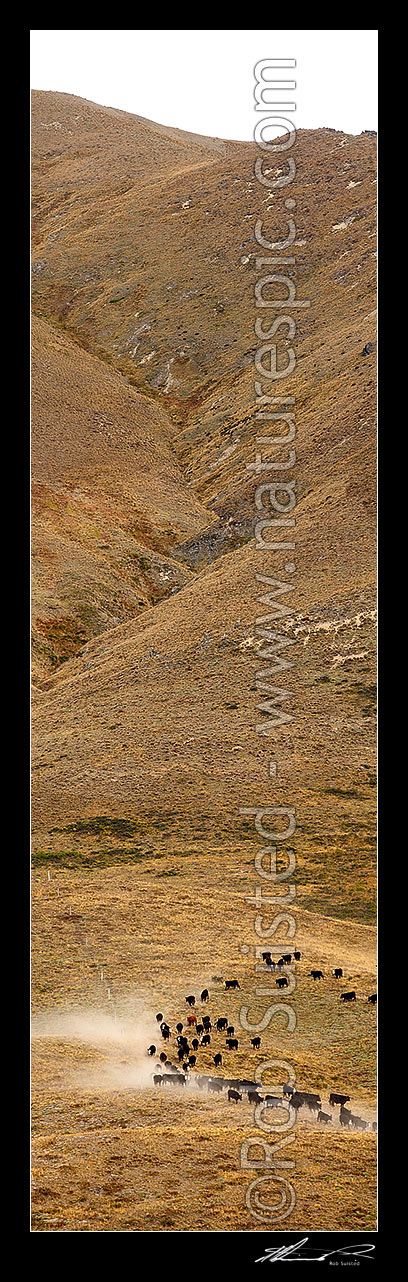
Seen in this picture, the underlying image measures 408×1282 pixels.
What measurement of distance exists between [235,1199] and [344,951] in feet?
41.0

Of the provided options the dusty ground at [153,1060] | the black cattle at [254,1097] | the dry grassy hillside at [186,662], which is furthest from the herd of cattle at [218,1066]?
the dry grassy hillside at [186,662]

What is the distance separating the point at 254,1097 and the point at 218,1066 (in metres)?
2.06

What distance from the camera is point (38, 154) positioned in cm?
15575

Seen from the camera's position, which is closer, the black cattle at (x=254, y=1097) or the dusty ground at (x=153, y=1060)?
the dusty ground at (x=153, y=1060)

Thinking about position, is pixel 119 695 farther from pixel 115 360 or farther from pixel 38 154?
pixel 38 154

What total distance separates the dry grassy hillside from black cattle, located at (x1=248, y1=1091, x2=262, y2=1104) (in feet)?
1.40

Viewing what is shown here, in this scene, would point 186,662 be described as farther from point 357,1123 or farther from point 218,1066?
point 357,1123

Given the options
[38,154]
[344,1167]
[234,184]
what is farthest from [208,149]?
[344,1167]

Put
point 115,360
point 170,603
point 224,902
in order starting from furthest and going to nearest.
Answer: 1. point 115,360
2. point 170,603
3. point 224,902

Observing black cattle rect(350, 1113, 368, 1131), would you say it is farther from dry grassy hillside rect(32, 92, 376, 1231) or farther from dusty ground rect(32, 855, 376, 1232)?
dry grassy hillside rect(32, 92, 376, 1231)

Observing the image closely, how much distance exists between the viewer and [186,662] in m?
46.8

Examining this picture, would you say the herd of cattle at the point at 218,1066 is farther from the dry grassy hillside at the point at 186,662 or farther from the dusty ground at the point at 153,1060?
the dry grassy hillside at the point at 186,662

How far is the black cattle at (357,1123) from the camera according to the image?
1731 centimetres

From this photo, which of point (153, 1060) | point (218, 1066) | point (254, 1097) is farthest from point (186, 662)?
point (254, 1097)
